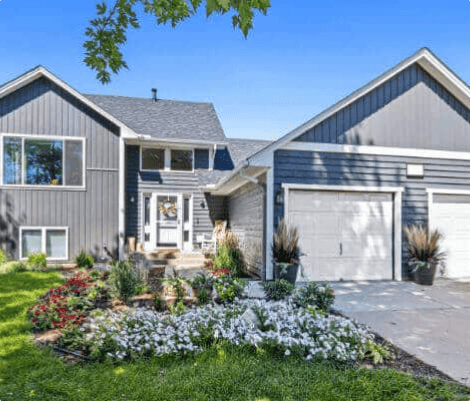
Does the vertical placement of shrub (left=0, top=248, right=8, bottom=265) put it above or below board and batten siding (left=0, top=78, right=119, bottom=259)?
below

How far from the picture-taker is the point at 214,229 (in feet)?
39.1

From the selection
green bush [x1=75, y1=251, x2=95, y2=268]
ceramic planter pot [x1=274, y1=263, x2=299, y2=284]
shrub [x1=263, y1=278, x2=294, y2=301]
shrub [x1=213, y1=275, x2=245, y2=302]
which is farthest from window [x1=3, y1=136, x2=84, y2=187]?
shrub [x1=263, y1=278, x2=294, y2=301]

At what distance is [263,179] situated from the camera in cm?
806

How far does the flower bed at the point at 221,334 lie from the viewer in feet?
11.8

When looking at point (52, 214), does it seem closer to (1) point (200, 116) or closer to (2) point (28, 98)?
(2) point (28, 98)

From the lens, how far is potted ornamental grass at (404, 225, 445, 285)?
798cm

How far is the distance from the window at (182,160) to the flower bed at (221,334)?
27.4 feet

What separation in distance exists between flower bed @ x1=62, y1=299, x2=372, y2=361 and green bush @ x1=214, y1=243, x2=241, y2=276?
3.43 m

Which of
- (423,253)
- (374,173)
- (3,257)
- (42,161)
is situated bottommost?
(3,257)

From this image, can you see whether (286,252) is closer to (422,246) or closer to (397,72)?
(422,246)

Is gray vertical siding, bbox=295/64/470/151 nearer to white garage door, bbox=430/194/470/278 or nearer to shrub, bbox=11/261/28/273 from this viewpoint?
white garage door, bbox=430/194/470/278

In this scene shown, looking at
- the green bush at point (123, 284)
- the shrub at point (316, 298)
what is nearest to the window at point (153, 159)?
the green bush at point (123, 284)

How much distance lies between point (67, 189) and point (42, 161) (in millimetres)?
1116

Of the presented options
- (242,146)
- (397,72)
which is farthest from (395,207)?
(242,146)
